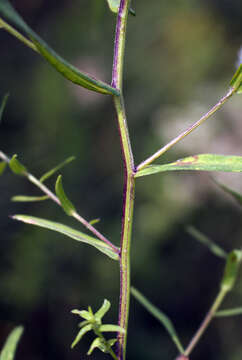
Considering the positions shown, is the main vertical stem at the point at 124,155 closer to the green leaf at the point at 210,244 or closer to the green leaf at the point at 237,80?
the green leaf at the point at 237,80

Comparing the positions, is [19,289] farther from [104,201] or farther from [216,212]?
[216,212]

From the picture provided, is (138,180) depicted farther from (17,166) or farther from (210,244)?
(17,166)

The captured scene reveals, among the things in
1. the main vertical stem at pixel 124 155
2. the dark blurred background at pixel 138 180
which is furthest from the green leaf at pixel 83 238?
the dark blurred background at pixel 138 180

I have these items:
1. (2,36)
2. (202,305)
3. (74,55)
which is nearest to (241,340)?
(202,305)

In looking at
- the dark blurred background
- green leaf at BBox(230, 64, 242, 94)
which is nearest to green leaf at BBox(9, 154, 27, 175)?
green leaf at BBox(230, 64, 242, 94)

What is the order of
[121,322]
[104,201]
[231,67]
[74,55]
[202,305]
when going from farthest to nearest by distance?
[74,55] → [231,67] → [104,201] → [202,305] → [121,322]

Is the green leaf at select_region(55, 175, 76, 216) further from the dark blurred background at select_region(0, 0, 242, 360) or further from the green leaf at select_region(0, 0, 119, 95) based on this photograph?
the dark blurred background at select_region(0, 0, 242, 360)
